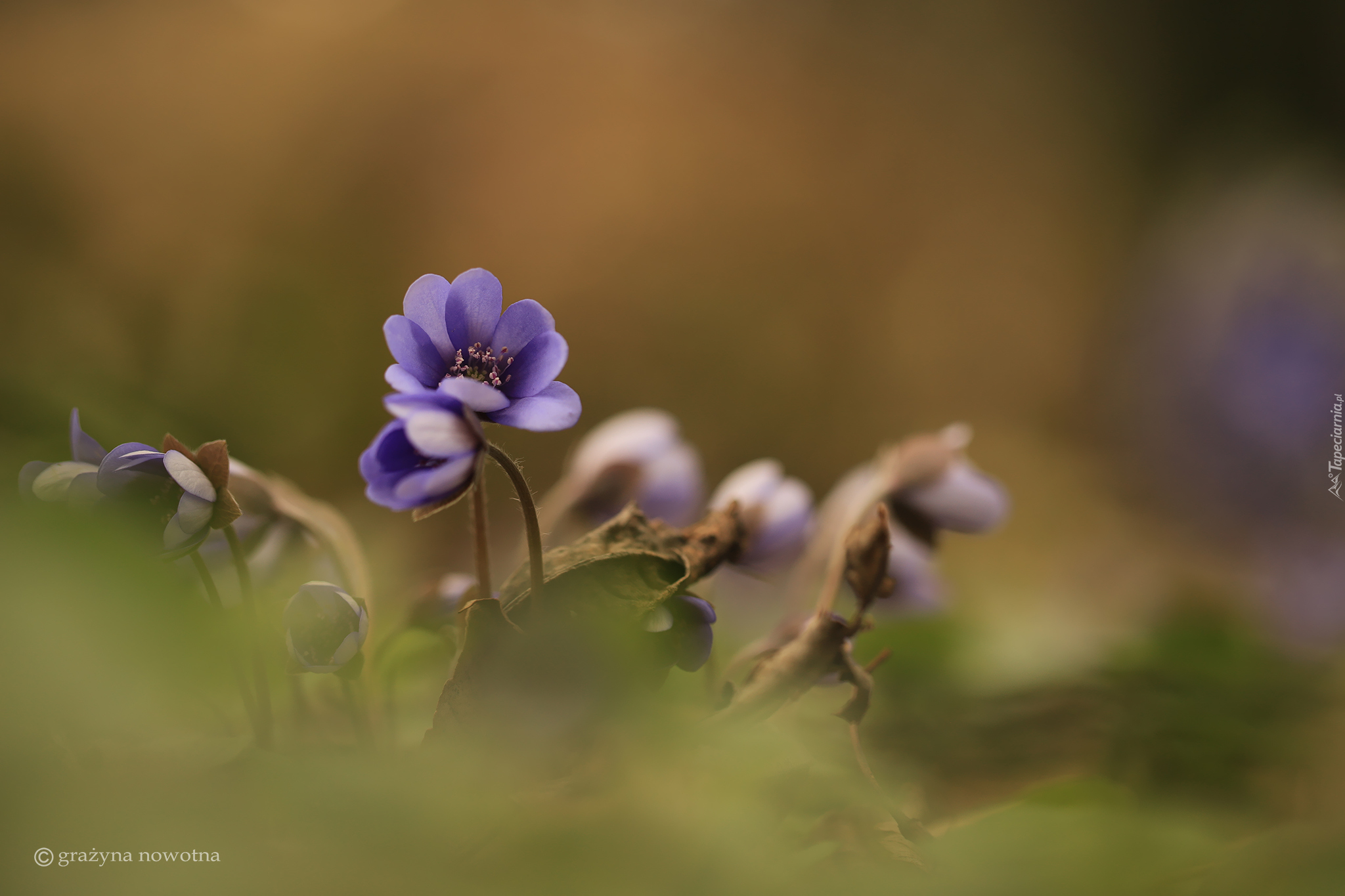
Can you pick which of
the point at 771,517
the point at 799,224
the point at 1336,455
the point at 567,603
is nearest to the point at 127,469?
the point at 567,603

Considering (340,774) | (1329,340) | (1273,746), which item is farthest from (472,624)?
(1329,340)

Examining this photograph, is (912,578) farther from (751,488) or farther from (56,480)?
(56,480)

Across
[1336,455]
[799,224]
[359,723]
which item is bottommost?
[359,723]

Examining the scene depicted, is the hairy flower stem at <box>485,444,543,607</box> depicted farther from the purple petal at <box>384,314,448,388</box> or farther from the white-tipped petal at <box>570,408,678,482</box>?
the white-tipped petal at <box>570,408,678,482</box>

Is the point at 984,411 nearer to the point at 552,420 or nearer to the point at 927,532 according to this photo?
the point at 927,532

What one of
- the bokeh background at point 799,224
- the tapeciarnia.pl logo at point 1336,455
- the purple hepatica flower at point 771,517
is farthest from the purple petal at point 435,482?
the tapeciarnia.pl logo at point 1336,455

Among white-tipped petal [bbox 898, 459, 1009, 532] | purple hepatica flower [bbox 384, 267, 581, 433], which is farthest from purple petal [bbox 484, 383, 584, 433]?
white-tipped petal [bbox 898, 459, 1009, 532]
